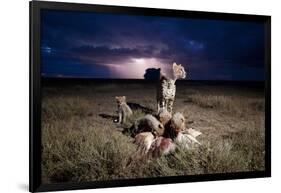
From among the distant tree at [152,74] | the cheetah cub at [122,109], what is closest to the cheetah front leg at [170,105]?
the distant tree at [152,74]

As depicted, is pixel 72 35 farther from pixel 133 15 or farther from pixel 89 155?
pixel 89 155

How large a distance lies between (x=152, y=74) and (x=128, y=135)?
0.53 m

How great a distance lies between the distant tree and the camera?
405 cm

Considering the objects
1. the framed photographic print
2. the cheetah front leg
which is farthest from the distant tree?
the cheetah front leg

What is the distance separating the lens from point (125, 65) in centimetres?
400

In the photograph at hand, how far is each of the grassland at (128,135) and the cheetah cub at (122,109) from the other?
0.14ft

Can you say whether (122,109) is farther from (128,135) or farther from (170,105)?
(170,105)

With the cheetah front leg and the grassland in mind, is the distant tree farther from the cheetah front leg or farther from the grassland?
the cheetah front leg

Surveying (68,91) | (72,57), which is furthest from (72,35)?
(68,91)

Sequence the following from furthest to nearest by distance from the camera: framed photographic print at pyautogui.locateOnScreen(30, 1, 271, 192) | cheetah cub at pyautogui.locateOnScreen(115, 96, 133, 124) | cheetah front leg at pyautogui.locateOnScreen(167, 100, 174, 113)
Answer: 1. cheetah front leg at pyautogui.locateOnScreen(167, 100, 174, 113)
2. cheetah cub at pyautogui.locateOnScreen(115, 96, 133, 124)
3. framed photographic print at pyautogui.locateOnScreen(30, 1, 271, 192)

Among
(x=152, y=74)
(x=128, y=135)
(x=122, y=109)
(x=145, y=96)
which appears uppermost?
(x=152, y=74)

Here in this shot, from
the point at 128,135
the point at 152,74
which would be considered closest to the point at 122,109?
the point at 128,135

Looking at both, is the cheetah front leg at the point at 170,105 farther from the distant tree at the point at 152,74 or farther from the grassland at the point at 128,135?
the distant tree at the point at 152,74

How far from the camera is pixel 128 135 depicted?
4.01 meters
